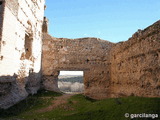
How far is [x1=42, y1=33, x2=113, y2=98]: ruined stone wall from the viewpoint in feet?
40.9

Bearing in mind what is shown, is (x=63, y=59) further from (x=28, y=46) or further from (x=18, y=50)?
(x=18, y=50)

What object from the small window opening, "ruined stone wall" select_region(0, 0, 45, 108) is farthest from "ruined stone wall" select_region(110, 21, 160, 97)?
the small window opening

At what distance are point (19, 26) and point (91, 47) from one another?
6116 mm

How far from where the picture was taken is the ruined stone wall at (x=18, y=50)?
6.46 metres

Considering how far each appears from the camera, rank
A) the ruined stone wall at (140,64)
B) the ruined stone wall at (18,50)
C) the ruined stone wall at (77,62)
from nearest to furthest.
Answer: the ruined stone wall at (140,64) < the ruined stone wall at (18,50) < the ruined stone wall at (77,62)

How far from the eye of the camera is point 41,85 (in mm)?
12289

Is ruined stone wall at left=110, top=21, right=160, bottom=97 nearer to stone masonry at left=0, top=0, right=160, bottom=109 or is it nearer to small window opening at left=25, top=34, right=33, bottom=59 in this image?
stone masonry at left=0, top=0, right=160, bottom=109

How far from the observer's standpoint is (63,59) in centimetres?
1259

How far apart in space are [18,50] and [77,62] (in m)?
5.38

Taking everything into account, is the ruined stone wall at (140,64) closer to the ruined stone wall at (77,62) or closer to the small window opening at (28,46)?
the ruined stone wall at (77,62)

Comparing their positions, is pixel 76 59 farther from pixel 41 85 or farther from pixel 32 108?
pixel 32 108

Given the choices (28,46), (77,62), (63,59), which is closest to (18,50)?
(28,46)

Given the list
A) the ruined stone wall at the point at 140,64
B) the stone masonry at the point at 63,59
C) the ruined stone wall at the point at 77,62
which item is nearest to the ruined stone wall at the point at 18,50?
the stone masonry at the point at 63,59

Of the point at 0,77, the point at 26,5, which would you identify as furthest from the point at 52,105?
the point at 26,5
